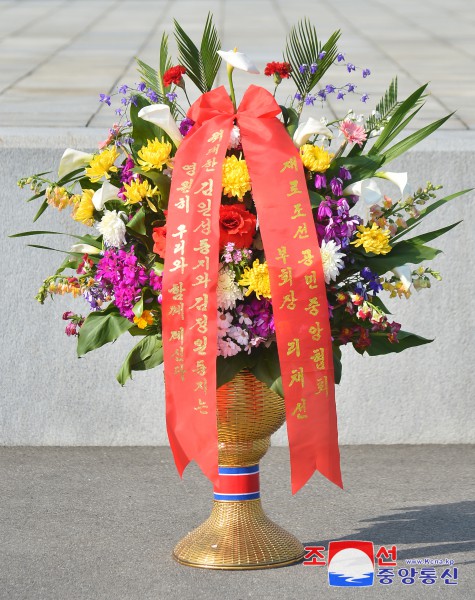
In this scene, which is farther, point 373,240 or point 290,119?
point 290,119

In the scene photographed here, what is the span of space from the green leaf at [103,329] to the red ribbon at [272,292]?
249 mm

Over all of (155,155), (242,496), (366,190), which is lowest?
(242,496)

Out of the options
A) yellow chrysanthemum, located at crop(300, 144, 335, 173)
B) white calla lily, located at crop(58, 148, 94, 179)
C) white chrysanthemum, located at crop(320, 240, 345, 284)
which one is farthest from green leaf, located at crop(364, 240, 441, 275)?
white calla lily, located at crop(58, 148, 94, 179)

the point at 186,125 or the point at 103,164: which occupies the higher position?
the point at 186,125

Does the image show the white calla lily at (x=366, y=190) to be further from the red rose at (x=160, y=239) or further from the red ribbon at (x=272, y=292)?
the red rose at (x=160, y=239)

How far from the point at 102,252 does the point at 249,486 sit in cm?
91

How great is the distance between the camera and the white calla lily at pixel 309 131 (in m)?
3.68

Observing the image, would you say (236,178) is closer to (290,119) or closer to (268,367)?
(290,119)

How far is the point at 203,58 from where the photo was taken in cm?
394

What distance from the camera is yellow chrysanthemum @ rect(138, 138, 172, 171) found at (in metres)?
3.67

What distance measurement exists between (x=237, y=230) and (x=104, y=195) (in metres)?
0.46

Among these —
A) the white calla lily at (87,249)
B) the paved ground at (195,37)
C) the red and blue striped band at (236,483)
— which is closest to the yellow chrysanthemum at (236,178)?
the white calla lily at (87,249)

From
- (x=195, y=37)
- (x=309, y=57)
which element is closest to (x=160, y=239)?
(x=309, y=57)

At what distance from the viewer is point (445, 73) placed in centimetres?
898
